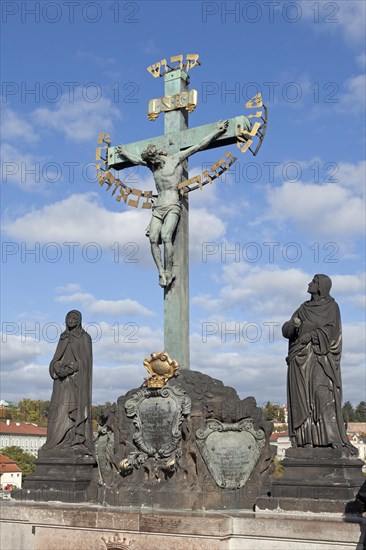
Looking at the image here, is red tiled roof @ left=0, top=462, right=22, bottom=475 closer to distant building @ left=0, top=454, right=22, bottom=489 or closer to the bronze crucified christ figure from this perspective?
distant building @ left=0, top=454, right=22, bottom=489

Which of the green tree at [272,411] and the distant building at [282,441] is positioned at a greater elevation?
the green tree at [272,411]

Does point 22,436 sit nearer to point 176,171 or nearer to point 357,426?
point 357,426

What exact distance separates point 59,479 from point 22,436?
3451 inches

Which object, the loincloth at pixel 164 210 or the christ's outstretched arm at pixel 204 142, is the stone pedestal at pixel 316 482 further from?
the christ's outstretched arm at pixel 204 142

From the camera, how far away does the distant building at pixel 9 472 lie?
66.8 meters

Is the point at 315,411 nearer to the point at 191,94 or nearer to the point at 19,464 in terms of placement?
the point at 191,94

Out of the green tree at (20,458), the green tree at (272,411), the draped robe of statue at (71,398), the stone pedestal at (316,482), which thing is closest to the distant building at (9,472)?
the green tree at (20,458)

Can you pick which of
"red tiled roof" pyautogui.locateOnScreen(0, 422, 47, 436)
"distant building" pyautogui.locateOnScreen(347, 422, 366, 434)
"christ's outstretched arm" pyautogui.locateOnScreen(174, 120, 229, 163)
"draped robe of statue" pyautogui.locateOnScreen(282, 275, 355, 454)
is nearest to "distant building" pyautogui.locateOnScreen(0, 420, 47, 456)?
"red tiled roof" pyautogui.locateOnScreen(0, 422, 47, 436)

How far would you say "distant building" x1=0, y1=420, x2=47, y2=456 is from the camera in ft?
309

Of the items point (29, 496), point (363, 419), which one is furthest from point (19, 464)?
point (363, 419)

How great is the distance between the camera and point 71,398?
12.6m

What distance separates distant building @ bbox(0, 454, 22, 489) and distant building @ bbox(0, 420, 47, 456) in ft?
79.0

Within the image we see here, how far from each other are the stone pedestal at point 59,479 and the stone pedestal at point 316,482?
324cm

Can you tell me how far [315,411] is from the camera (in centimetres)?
1022
